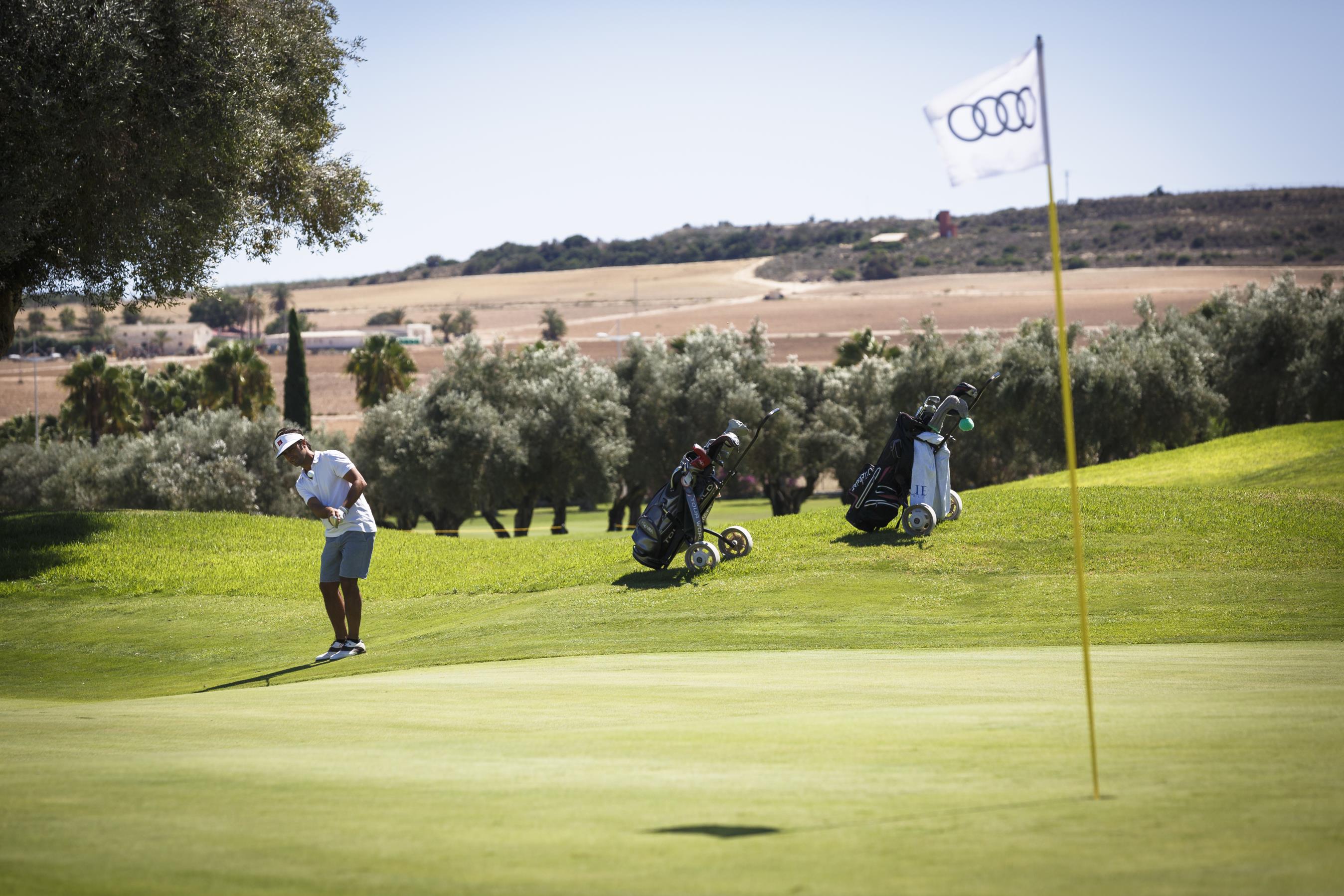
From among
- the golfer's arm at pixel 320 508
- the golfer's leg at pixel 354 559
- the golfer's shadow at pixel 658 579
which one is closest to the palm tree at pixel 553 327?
the golfer's shadow at pixel 658 579

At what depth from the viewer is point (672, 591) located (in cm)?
1781

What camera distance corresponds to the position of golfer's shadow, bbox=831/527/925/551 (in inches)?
770

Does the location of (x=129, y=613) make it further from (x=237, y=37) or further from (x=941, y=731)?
(x=941, y=731)

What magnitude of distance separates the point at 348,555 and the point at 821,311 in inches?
5609

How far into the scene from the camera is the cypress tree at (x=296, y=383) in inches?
2603

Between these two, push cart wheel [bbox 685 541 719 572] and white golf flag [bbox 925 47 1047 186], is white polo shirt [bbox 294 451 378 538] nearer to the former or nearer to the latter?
push cart wheel [bbox 685 541 719 572]

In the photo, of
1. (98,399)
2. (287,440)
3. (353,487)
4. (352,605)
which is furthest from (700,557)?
(98,399)

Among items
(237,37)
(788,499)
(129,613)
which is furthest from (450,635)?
(788,499)

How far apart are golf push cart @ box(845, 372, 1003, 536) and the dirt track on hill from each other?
82954 millimetres

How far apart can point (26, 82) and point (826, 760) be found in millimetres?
19785

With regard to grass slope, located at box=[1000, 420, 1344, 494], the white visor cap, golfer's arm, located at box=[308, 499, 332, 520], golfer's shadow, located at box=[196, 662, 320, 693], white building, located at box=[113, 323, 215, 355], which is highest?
white building, located at box=[113, 323, 215, 355]

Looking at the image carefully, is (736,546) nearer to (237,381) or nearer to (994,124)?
(994,124)

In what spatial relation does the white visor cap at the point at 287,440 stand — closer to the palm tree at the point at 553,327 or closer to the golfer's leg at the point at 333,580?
the golfer's leg at the point at 333,580

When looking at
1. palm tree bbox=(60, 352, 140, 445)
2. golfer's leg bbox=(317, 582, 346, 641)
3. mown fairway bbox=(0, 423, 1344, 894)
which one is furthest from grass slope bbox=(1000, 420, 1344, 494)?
palm tree bbox=(60, 352, 140, 445)
